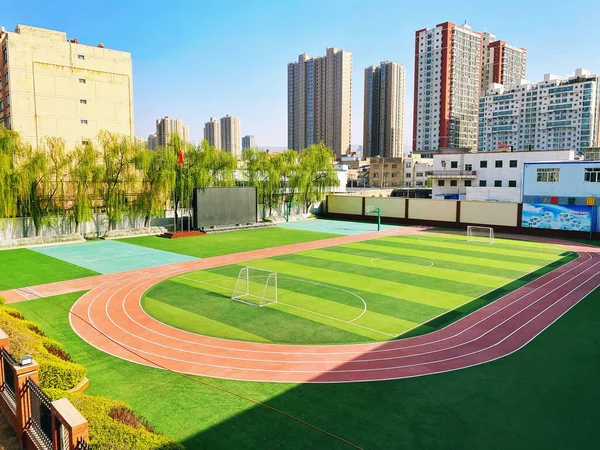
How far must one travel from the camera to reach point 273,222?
49969 mm

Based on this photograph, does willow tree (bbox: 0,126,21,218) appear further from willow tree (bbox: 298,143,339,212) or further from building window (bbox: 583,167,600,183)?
building window (bbox: 583,167,600,183)

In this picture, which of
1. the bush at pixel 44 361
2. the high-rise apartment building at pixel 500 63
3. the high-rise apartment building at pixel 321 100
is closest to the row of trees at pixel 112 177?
the bush at pixel 44 361

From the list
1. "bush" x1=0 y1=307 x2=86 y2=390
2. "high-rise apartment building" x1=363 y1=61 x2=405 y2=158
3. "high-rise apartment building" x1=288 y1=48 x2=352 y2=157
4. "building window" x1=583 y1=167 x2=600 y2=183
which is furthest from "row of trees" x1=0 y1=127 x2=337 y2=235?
"high-rise apartment building" x1=363 y1=61 x2=405 y2=158

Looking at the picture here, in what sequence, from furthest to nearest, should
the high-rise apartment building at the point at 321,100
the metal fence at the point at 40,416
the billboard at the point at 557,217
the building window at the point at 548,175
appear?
the high-rise apartment building at the point at 321,100, the building window at the point at 548,175, the billboard at the point at 557,217, the metal fence at the point at 40,416

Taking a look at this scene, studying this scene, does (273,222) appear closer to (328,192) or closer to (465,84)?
(328,192)

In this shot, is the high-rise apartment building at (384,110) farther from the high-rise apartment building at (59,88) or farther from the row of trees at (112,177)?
the row of trees at (112,177)

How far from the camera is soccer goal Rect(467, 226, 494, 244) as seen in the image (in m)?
38.1

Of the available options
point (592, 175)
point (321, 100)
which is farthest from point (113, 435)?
point (321, 100)

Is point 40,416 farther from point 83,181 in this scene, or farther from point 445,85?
point 445,85

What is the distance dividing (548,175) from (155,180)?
3471 centimetres

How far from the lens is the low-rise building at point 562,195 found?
38.5 m

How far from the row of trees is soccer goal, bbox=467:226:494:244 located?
21.1 m

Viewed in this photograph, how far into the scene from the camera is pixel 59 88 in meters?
58.7

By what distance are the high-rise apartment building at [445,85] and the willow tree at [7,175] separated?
13568 cm
